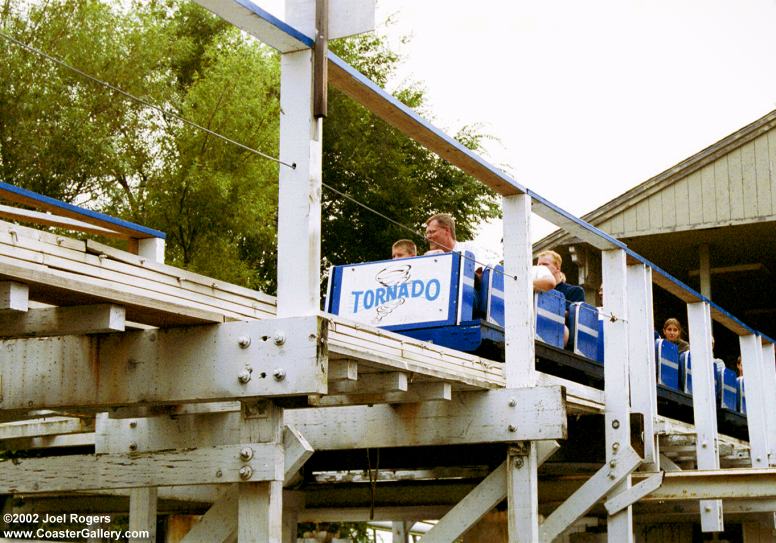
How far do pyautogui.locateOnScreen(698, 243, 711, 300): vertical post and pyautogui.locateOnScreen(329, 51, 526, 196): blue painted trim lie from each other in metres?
8.42

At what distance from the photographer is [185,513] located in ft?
45.8

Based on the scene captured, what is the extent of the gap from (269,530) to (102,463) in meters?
1.20

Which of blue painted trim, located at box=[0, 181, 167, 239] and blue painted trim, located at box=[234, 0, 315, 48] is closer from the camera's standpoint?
blue painted trim, located at box=[0, 181, 167, 239]

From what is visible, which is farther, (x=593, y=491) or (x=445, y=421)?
(x=593, y=491)

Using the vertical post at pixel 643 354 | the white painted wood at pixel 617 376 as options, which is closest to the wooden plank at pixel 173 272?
the white painted wood at pixel 617 376

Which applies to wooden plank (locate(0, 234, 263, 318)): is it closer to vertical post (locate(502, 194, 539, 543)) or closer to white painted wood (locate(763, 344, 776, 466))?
vertical post (locate(502, 194, 539, 543))

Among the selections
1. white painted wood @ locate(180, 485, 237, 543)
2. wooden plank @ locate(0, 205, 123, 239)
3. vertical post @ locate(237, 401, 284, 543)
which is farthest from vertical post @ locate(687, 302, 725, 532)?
wooden plank @ locate(0, 205, 123, 239)

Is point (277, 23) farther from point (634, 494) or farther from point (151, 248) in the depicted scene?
point (634, 494)

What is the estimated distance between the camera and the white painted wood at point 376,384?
6.54m

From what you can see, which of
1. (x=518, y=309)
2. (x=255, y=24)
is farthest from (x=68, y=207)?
(x=518, y=309)

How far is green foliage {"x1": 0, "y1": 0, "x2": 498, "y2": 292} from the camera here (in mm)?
20609

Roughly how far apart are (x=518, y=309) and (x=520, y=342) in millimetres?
202

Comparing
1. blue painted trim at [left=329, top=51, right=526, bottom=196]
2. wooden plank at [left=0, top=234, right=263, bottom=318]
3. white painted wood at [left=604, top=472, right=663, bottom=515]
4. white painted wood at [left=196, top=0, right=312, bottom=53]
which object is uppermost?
blue painted trim at [left=329, top=51, right=526, bottom=196]

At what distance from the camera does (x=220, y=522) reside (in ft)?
20.7
